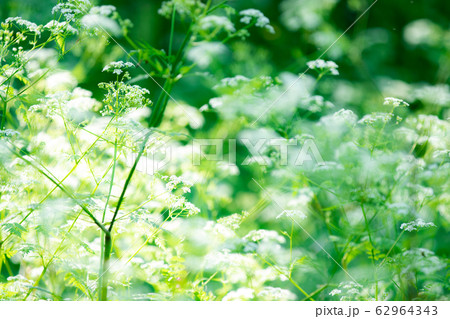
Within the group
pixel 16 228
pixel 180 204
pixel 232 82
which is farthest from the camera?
pixel 232 82

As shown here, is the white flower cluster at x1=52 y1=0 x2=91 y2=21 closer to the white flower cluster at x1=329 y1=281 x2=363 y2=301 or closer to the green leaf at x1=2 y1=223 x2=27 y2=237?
the green leaf at x1=2 y1=223 x2=27 y2=237

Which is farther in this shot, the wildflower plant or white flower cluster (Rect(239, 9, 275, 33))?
white flower cluster (Rect(239, 9, 275, 33))

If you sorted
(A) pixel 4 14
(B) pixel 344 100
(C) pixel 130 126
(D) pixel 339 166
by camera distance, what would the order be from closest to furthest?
(C) pixel 130 126
(D) pixel 339 166
(A) pixel 4 14
(B) pixel 344 100

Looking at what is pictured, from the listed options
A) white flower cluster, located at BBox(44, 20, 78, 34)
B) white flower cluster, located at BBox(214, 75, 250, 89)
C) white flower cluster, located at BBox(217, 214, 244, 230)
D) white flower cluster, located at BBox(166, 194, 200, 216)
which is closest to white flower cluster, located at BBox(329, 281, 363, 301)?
white flower cluster, located at BBox(217, 214, 244, 230)

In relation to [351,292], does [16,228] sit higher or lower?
higher

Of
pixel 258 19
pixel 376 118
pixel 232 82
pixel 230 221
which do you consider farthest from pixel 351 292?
pixel 258 19

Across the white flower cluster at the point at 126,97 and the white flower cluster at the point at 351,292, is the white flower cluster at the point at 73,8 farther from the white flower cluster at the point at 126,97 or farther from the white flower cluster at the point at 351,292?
the white flower cluster at the point at 351,292

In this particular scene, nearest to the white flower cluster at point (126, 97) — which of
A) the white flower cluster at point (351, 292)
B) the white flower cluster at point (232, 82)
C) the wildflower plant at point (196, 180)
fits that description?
the wildflower plant at point (196, 180)

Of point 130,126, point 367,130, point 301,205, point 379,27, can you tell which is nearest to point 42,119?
point 130,126

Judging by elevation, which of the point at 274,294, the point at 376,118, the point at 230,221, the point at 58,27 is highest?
the point at 58,27

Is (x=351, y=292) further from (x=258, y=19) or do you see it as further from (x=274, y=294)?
(x=258, y=19)
